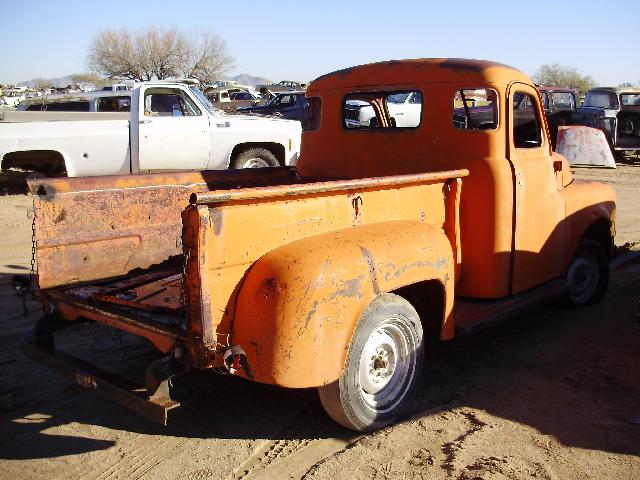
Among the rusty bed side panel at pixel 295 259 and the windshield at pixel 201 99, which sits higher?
the windshield at pixel 201 99

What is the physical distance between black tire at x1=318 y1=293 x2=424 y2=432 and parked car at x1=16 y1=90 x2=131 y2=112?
8.89 meters

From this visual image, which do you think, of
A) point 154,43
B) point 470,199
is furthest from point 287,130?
point 154,43

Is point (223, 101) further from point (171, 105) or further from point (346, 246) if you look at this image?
point (346, 246)

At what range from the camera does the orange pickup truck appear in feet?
9.76

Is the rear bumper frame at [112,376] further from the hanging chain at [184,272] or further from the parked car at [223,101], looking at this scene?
the parked car at [223,101]

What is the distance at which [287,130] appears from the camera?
11.0 m

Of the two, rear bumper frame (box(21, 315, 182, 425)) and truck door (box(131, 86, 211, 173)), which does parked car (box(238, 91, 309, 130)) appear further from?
rear bumper frame (box(21, 315, 182, 425))

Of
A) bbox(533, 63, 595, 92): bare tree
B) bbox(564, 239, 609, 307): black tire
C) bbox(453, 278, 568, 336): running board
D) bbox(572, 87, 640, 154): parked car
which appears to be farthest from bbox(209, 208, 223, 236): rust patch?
bbox(533, 63, 595, 92): bare tree

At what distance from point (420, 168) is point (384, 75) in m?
0.75

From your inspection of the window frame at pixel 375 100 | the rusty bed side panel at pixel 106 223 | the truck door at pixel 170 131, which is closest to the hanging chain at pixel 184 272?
the rusty bed side panel at pixel 106 223

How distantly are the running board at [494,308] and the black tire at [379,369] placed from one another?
20.1 inches

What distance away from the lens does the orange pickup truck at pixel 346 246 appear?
2.97 m

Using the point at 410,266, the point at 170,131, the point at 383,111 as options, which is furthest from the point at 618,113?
the point at 410,266

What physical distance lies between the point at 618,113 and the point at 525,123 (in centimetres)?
1371
